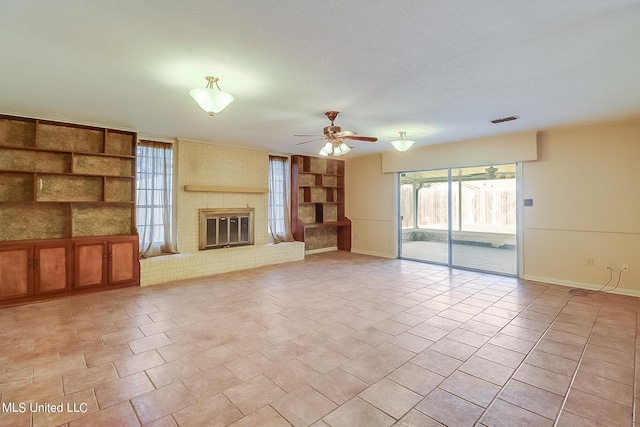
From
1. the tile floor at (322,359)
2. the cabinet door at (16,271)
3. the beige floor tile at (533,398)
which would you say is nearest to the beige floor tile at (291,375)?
the tile floor at (322,359)

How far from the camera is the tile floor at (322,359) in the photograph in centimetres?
199

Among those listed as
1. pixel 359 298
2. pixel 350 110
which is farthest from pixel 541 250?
pixel 350 110

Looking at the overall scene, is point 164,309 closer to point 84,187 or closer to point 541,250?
point 84,187

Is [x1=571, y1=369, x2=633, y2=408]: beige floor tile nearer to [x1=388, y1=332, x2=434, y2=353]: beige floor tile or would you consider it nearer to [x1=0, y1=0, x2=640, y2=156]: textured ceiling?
[x1=388, y1=332, x2=434, y2=353]: beige floor tile

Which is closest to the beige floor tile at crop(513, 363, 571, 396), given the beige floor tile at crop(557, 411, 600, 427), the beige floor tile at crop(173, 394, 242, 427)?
the beige floor tile at crop(557, 411, 600, 427)

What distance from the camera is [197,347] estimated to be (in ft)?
9.46

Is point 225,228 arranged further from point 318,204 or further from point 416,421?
point 416,421

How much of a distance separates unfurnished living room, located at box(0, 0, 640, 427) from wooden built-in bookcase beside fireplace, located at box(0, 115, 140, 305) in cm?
3

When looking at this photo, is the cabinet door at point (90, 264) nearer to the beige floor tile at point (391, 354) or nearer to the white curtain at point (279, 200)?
the white curtain at point (279, 200)

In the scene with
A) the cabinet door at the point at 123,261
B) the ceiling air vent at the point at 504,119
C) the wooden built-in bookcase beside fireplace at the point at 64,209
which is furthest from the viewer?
the cabinet door at the point at 123,261

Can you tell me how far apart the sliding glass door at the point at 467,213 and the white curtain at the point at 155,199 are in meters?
5.16

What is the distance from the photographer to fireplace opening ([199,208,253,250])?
606 cm

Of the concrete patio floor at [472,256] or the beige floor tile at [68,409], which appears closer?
the beige floor tile at [68,409]

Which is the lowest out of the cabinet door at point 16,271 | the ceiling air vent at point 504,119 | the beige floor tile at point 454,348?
the beige floor tile at point 454,348
